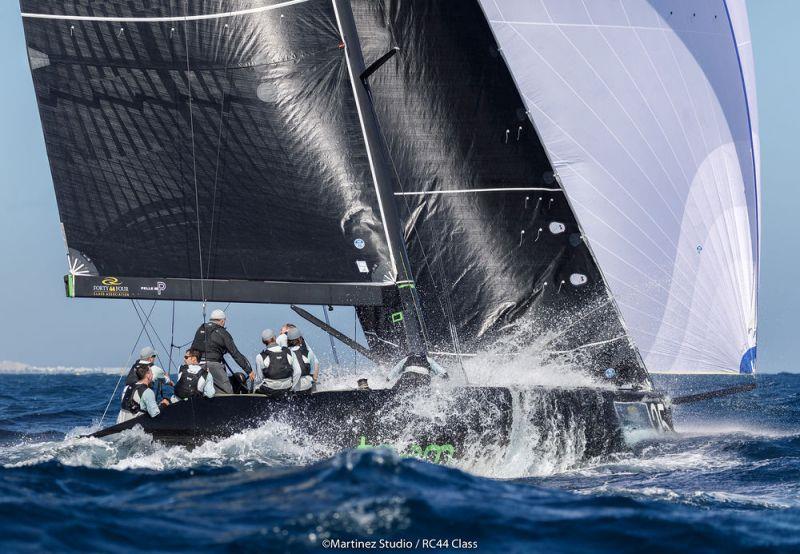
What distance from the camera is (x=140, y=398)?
29.7 ft

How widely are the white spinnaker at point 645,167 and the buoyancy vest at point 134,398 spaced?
6.57 metres

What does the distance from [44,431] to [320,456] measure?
22.2ft

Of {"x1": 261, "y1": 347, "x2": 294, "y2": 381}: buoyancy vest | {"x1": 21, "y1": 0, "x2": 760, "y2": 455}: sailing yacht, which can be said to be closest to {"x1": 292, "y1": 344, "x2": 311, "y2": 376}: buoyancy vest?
{"x1": 261, "y1": 347, "x2": 294, "y2": 381}: buoyancy vest

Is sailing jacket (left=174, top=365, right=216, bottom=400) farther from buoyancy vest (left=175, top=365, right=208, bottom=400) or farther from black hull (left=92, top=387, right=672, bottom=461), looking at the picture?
black hull (left=92, top=387, right=672, bottom=461)

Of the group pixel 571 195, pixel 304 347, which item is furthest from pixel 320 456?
pixel 571 195

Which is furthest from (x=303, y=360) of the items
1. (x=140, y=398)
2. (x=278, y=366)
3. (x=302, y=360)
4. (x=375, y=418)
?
(x=140, y=398)

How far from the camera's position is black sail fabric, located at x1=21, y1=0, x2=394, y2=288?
10.2 m

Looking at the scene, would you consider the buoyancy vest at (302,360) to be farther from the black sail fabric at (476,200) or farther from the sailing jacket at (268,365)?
the black sail fabric at (476,200)

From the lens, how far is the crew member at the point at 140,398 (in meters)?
8.88

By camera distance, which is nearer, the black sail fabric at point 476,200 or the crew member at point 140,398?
the crew member at point 140,398

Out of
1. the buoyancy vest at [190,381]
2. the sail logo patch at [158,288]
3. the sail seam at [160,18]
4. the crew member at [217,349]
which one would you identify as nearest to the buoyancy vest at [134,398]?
the buoyancy vest at [190,381]

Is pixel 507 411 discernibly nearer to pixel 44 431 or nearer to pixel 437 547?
pixel 437 547

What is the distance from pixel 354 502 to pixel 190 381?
3.72 metres

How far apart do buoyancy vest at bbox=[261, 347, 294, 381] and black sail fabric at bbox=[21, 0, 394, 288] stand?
111cm
